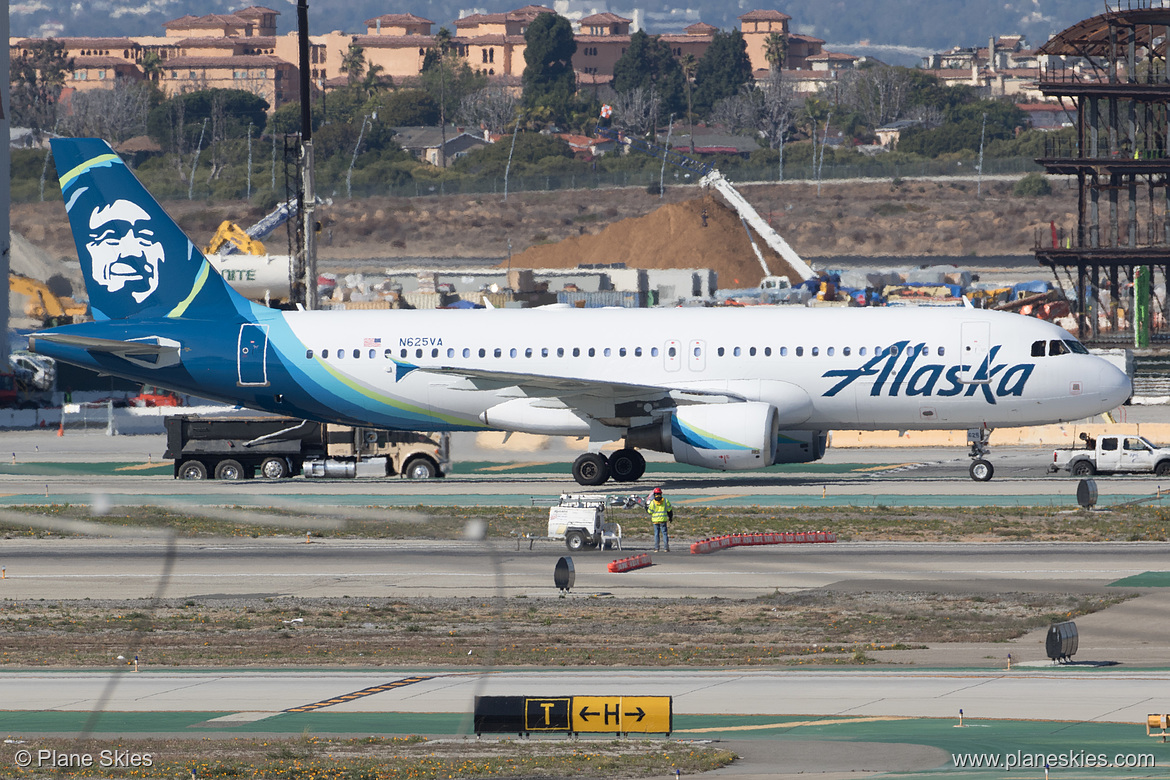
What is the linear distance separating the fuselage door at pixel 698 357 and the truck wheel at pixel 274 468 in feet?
54.4

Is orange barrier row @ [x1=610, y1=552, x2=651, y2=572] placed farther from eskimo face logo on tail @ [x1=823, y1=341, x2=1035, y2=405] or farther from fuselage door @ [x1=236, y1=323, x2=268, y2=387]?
fuselage door @ [x1=236, y1=323, x2=268, y2=387]

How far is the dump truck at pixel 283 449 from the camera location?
184 ft

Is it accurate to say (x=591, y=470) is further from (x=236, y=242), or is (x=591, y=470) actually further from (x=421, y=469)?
(x=236, y=242)

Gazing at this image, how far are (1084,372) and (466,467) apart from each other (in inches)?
→ 960

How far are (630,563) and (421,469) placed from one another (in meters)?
23.5

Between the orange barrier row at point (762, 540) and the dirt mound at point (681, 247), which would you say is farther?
the dirt mound at point (681, 247)

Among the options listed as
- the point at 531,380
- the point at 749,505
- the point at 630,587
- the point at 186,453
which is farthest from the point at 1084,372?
the point at 186,453

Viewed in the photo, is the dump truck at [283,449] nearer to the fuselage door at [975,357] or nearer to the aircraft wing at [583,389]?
the aircraft wing at [583,389]

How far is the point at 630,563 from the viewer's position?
33.8 meters

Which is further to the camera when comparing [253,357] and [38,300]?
[38,300]

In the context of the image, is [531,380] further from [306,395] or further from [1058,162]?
[1058,162]

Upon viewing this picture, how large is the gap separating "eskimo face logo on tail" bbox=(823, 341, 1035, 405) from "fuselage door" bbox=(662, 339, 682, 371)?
17.8 ft

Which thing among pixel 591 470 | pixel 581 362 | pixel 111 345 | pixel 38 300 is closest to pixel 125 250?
pixel 111 345

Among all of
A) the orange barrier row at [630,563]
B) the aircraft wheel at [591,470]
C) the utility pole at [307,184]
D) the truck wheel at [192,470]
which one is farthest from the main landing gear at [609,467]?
the utility pole at [307,184]
